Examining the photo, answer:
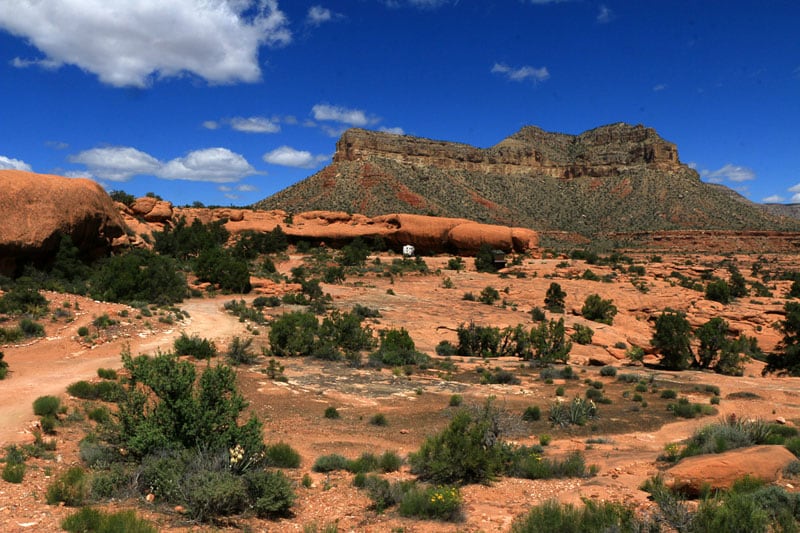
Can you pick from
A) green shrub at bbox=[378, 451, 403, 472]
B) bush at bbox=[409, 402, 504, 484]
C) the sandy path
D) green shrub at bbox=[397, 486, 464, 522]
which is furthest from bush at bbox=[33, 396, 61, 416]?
green shrub at bbox=[397, 486, 464, 522]

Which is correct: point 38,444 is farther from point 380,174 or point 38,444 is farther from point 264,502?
point 380,174

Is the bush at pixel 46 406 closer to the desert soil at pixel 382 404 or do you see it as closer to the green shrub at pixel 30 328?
the desert soil at pixel 382 404

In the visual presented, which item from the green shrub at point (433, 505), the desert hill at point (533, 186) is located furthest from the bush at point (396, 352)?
the desert hill at point (533, 186)

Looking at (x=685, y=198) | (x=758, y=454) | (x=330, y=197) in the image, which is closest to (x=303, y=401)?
(x=758, y=454)

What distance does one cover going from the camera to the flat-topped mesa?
295 feet

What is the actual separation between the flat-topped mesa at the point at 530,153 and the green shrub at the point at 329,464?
80227 millimetres

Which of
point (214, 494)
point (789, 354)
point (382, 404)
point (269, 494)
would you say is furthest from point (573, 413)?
point (789, 354)

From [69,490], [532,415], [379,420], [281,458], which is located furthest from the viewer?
[532,415]

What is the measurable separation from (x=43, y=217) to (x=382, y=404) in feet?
62.5

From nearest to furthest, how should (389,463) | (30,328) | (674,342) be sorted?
(389,463), (30,328), (674,342)

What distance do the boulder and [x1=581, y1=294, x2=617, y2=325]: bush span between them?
19.7m

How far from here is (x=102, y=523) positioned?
16.4 feet

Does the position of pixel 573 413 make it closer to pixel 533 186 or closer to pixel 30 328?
pixel 30 328

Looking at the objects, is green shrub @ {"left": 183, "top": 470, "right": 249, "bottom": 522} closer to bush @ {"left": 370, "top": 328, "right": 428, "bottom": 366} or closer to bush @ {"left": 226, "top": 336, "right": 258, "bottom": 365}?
bush @ {"left": 226, "top": 336, "right": 258, "bottom": 365}
